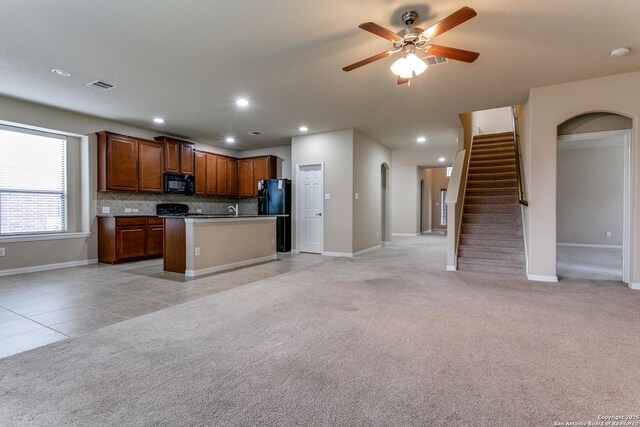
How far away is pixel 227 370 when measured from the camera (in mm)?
1917

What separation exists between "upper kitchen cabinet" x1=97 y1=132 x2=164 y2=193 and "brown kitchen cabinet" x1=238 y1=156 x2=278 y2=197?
226 cm

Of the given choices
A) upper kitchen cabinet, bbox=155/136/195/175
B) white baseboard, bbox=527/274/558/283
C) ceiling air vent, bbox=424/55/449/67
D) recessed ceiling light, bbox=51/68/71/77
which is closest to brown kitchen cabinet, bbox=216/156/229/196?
Answer: upper kitchen cabinet, bbox=155/136/195/175

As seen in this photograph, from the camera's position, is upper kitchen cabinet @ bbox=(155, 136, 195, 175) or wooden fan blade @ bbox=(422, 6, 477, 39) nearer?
wooden fan blade @ bbox=(422, 6, 477, 39)

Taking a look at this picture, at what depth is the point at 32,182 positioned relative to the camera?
204 inches

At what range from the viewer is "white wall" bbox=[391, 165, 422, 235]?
1141 centimetres

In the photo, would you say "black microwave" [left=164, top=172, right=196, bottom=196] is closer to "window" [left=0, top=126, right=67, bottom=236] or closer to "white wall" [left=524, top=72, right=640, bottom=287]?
"window" [left=0, top=126, right=67, bottom=236]

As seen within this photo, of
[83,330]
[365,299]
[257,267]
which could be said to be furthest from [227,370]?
[257,267]

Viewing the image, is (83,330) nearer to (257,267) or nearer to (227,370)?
(227,370)

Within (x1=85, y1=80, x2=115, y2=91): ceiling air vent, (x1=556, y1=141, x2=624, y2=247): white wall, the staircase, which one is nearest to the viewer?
(x1=85, y1=80, x2=115, y2=91): ceiling air vent

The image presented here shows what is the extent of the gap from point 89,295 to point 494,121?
10.9m

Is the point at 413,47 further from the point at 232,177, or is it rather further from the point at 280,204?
the point at 232,177

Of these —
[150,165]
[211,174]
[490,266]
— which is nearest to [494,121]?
[490,266]

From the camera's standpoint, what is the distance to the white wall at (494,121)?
945 centimetres

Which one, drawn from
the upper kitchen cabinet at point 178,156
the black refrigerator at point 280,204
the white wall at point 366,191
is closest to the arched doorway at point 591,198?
the white wall at point 366,191
